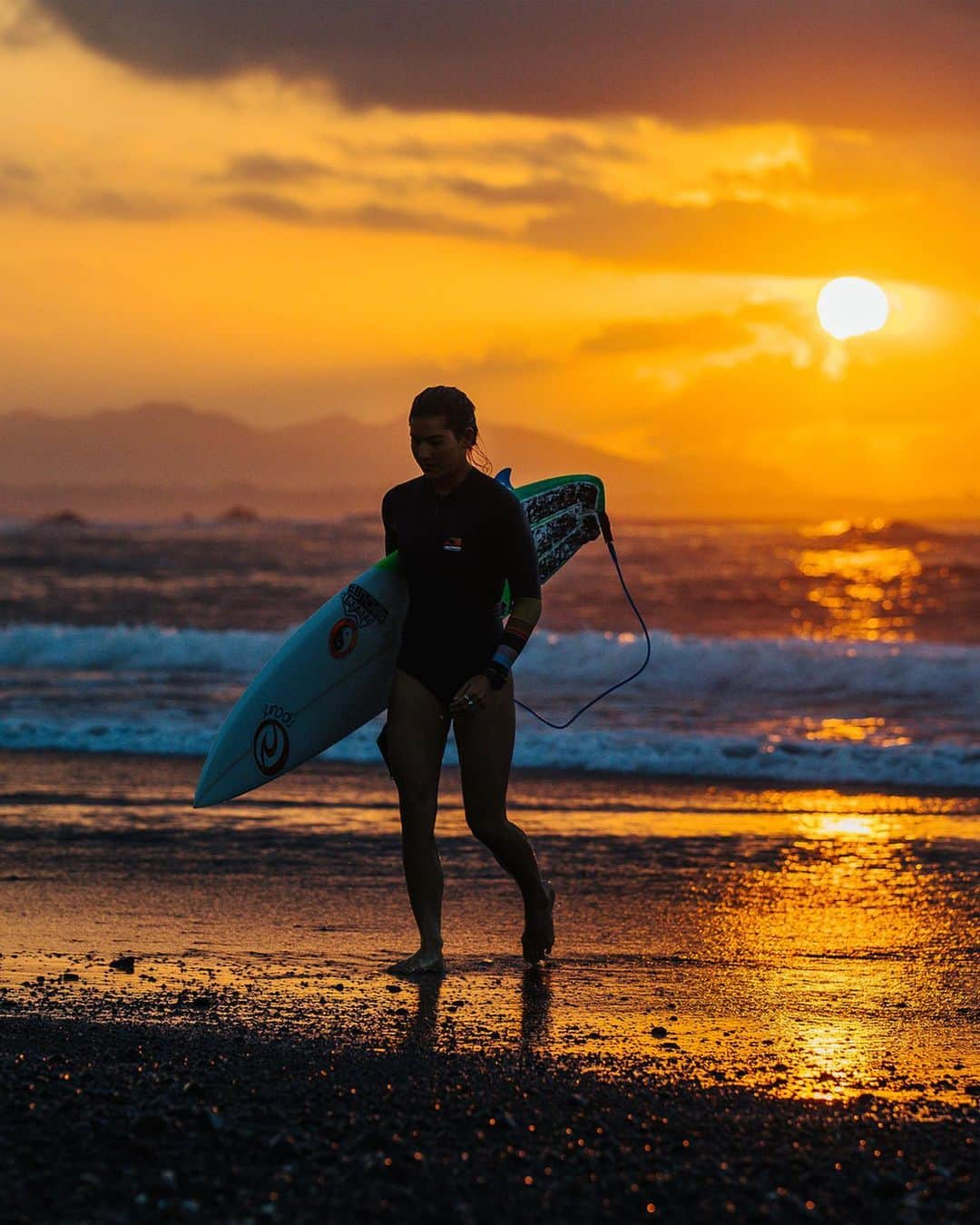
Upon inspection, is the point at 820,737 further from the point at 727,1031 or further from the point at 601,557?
the point at 601,557

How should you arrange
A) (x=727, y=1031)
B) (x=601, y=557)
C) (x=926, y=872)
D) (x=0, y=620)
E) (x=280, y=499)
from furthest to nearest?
(x=280, y=499) < (x=601, y=557) < (x=0, y=620) < (x=926, y=872) < (x=727, y=1031)

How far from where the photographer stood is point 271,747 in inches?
237

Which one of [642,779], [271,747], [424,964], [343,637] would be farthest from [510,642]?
[642,779]

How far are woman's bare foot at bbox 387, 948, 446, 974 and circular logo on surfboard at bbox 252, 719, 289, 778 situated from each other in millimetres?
1093

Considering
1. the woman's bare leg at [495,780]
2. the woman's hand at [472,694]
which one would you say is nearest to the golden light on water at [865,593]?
the woman's bare leg at [495,780]

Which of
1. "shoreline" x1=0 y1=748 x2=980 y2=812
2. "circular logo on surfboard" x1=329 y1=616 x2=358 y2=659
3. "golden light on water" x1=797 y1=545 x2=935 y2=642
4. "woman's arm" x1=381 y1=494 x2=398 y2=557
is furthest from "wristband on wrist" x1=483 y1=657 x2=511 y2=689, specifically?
"golden light on water" x1=797 y1=545 x2=935 y2=642

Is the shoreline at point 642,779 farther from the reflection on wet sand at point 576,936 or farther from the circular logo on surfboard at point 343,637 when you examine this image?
the circular logo on surfboard at point 343,637

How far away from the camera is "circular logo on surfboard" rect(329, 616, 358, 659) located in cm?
583

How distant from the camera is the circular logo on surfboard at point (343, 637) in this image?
583 centimetres

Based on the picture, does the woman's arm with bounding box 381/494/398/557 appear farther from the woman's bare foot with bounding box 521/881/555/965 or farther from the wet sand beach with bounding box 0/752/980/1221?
the wet sand beach with bounding box 0/752/980/1221

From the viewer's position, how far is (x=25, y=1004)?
475cm

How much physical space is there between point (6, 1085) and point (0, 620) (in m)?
23.2

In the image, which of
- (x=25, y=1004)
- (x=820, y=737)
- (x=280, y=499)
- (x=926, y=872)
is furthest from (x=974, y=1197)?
(x=280, y=499)

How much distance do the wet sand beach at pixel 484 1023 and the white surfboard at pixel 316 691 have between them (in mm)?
642
